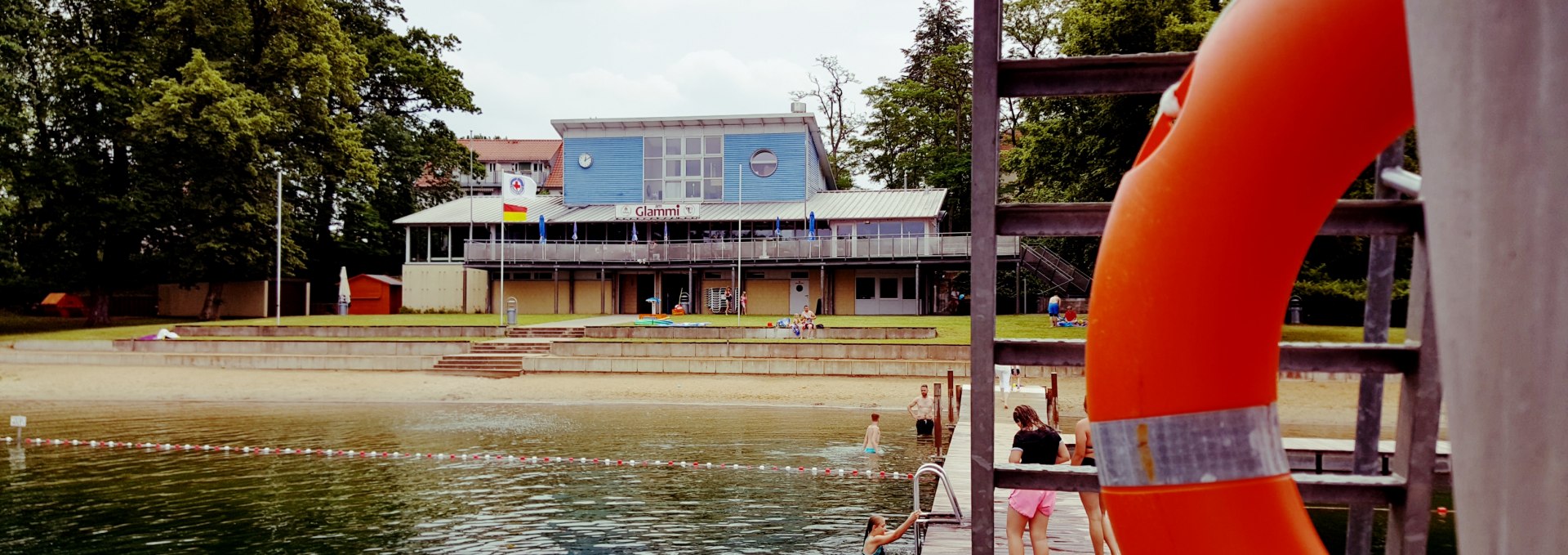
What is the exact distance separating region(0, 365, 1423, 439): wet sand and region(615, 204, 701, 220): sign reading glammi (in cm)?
1583

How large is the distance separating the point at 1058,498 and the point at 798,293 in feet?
113

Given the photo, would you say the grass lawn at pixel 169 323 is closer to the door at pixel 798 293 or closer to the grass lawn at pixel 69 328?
the grass lawn at pixel 69 328

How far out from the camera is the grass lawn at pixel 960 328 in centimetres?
3130

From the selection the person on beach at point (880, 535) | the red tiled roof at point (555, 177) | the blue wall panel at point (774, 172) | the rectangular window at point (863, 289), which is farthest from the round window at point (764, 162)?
the person on beach at point (880, 535)

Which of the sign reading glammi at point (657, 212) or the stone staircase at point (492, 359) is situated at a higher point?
the sign reading glammi at point (657, 212)

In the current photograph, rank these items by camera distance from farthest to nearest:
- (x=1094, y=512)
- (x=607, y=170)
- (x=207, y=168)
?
(x=607, y=170) < (x=207, y=168) < (x=1094, y=512)

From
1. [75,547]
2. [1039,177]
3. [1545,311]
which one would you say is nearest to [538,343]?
[1039,177]

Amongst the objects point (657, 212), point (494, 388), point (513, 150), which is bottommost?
point (494, 388)

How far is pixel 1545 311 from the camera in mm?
1533

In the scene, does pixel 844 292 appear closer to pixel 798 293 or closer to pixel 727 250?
pixel 798 293

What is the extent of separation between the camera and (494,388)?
2958 centimetres

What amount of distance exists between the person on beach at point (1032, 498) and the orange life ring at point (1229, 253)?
5354 millimetres

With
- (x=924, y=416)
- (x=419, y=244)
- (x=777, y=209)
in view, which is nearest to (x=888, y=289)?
(x=777, y=209)

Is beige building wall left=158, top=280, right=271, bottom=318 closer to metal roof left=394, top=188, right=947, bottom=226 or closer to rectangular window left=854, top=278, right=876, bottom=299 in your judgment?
metal roof left=394, top=188, right=947, bottom=226
